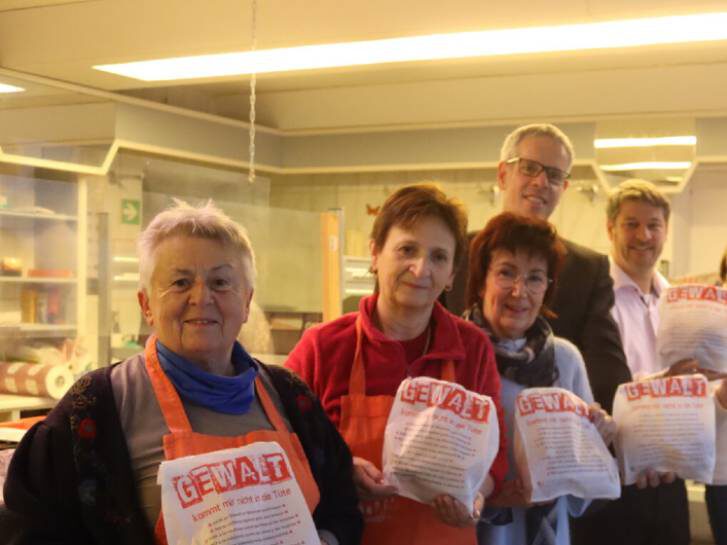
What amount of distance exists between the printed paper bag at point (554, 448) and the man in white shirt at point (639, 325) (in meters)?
0.62

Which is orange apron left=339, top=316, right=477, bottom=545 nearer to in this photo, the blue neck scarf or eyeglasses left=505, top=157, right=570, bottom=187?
the blue neck scarf

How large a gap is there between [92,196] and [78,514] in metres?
3.82

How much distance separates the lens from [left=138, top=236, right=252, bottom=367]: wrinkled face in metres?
1.61

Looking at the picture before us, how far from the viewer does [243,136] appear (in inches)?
272

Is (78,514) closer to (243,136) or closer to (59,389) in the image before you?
(59,389)

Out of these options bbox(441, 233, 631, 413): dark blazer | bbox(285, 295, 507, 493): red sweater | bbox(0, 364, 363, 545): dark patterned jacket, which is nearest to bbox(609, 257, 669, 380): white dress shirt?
bbox(441, 233, 631, 413): dark blazer

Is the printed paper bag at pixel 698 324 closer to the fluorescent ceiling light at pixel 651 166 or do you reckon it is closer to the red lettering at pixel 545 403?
the red lettering at pixel 545 403

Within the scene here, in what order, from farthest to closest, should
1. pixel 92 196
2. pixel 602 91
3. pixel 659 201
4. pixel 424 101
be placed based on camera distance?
pixel 424 101 → pixel 602 91 → pixel 92 196 → pixel 659 201

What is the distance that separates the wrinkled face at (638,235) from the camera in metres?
2.86

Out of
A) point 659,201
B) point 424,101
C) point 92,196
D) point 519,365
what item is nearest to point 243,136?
point 424,101

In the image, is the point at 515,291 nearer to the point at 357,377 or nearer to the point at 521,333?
the point at 521,333

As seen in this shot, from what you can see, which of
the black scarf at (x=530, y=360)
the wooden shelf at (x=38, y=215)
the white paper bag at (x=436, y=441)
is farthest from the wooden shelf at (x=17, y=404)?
the white paper bag at (x=436, y=441)

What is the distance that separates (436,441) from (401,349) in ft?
0.70

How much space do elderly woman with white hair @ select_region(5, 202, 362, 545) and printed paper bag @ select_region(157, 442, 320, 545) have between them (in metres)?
0.07
